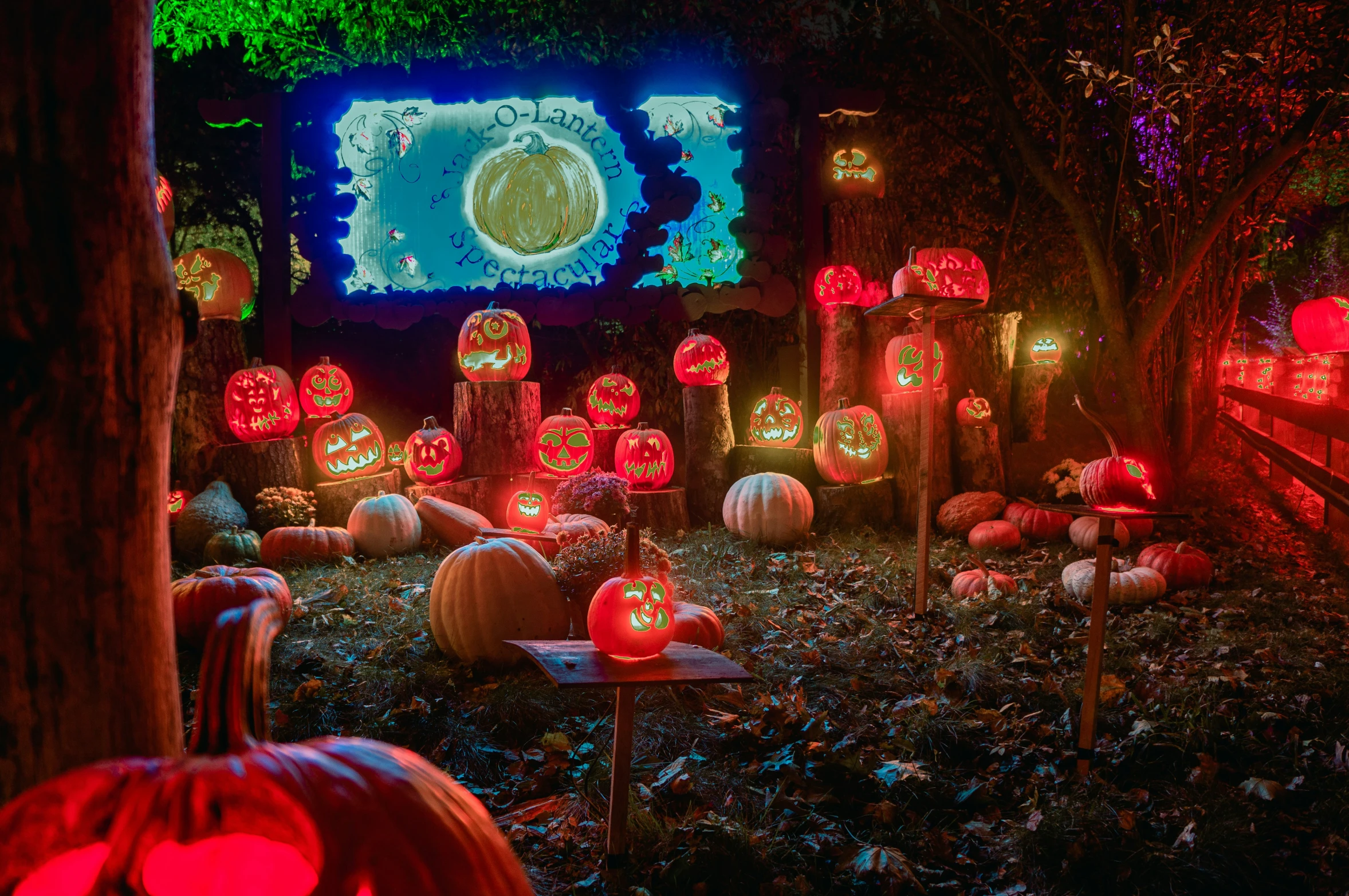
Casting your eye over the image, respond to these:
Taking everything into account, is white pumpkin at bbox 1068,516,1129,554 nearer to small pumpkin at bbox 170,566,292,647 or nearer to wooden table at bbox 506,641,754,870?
wooden table at bbox 506,641,754,870

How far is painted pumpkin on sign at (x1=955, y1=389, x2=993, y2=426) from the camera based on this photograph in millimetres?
6707

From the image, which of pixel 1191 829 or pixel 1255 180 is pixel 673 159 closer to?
pixel 1255 180

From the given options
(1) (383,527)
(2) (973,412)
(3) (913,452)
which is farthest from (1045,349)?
(1) (383,527)

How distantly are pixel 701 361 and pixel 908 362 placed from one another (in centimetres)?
192

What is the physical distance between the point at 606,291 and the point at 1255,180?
18.0 feet

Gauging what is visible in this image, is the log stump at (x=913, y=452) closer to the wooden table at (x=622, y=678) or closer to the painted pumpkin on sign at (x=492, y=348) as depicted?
the painted pumpkin on sign at (x=492, y=348)

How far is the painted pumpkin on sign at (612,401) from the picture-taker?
24.9 ft

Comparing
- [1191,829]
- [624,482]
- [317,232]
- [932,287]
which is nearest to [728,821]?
[1191,829]

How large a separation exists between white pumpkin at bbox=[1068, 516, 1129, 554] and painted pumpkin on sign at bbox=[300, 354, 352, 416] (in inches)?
259

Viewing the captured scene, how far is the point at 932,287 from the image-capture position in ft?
20.6

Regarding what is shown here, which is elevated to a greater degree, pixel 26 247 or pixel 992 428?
pixel 26 247

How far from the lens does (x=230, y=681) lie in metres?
1.06

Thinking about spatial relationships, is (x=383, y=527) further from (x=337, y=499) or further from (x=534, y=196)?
(x=534, y=196)

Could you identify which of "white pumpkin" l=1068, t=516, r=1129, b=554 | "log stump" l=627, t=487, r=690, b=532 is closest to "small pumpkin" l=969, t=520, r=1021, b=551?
"white pumpkin" l=1068, t=516, r=1129, b=554
